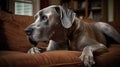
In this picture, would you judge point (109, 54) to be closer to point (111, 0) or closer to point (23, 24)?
point (23, 24)

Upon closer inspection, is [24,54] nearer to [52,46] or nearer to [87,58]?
[87,58]

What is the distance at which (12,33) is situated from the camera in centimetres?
186

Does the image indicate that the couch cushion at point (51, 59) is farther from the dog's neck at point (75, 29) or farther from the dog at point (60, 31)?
the dog's neck at point (75, 29)

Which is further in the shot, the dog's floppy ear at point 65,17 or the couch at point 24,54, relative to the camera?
the dog's floppy ear at point 65,17

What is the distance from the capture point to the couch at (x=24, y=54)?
1172 mm

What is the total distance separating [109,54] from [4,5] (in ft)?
11.3

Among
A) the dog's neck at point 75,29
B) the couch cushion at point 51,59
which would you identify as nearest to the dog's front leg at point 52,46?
the dog's neck at point 75,29

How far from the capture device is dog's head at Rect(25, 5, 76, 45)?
1699 millimetres

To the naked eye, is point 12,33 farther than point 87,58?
Yes

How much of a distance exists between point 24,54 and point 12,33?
2.01ft

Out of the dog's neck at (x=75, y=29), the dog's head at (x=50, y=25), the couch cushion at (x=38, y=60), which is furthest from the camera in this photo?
the dog's neck at (x=75, y=29)

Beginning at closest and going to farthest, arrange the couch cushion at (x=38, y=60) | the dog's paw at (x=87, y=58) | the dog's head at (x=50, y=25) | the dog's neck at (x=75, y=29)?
the couch cushion at (x=38, y=60) < the dog's paw at (x=87, y=58) < the dog's head at (x=50, y=25) < the dog's neck at (x=75, y=29)

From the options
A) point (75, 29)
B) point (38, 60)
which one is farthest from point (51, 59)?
point (75, 29)

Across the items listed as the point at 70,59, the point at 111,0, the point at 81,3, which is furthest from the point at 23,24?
the point at 81,3
